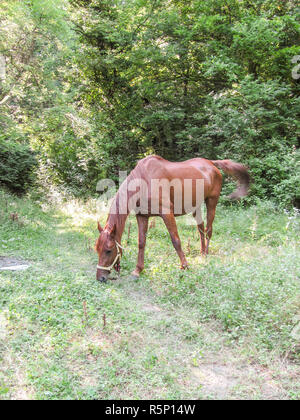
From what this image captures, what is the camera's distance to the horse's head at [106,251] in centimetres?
463

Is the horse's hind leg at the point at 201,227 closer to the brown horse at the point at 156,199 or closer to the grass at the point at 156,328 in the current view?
the brown horse at the point at 156,199

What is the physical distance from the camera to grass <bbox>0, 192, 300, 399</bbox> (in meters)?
2.58

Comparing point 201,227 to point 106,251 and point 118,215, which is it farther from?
point 106,251

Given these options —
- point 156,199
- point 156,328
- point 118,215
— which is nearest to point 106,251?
point 118,215

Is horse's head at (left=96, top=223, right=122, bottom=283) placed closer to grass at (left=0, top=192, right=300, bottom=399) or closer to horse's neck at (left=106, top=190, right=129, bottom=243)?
horse's neck at (left=106, top=190, right=129, bottom=243)

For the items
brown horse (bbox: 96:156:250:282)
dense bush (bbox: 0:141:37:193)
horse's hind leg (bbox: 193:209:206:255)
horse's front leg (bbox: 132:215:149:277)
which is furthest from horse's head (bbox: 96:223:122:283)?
dense bush (bbox: 0:141:37:193)

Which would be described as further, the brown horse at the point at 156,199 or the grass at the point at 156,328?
the brown horse at the point at 156,199

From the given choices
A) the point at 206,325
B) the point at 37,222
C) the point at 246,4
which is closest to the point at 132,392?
the point at 206,325

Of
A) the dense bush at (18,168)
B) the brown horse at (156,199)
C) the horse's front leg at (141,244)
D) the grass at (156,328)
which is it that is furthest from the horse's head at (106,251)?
the dense bush at (18,168)

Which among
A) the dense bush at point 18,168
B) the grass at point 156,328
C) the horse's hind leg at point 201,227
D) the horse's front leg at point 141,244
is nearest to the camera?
the grass at point 156,328

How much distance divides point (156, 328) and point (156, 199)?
216cm

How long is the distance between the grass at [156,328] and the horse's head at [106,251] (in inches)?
8.2

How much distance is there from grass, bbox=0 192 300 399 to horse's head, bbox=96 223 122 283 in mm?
208

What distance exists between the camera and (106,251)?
4.64m
